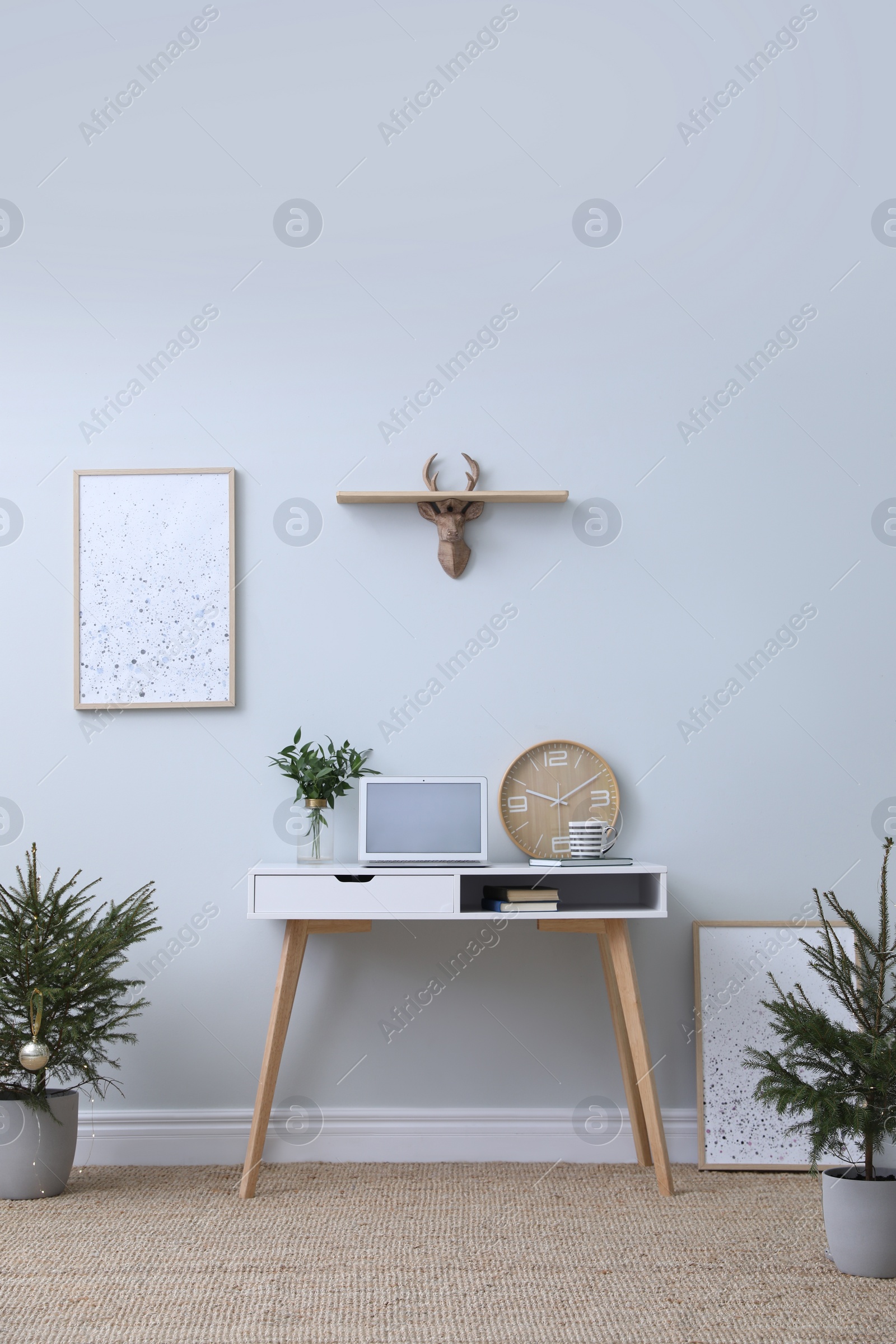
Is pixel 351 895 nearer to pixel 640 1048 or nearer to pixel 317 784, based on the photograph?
pixel 317 784

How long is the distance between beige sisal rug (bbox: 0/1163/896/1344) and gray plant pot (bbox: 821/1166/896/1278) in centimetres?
4

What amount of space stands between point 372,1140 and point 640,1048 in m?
0.83

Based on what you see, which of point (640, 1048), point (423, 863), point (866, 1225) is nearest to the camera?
point (866, 1225)

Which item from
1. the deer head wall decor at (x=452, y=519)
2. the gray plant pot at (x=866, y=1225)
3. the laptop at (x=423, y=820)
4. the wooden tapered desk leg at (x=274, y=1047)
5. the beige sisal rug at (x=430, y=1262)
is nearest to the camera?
the beige sisal rug at (x=430, y=1262)

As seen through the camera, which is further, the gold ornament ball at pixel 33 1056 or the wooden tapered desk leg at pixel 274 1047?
the wooden tapered desk leg at pixel 274 1047

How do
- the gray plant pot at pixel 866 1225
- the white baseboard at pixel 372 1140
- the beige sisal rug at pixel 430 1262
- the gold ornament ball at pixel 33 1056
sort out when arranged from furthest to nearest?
the white baseboard at pixel 372 1140
the gold ornament ball at pixel 33 1056
the gray plant pot at pixel 866 1225
the beige sisal rug at pixel 430 1262

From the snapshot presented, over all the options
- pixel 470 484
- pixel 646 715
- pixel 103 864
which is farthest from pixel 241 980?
pixel 470 484

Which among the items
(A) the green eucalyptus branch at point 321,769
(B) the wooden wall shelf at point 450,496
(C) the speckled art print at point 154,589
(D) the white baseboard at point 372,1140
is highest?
(B) the wooden wall shelf at point 450,496

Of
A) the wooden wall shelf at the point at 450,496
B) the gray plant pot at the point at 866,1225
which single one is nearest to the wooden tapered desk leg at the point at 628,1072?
the gray plant pot at the point at 866,1225

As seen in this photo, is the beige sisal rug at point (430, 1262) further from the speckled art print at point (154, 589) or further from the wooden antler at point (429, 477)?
the wooden antler at point (429, 477)

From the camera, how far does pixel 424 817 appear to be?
8.99 ft

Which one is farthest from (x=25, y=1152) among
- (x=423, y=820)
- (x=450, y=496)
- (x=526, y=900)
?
(x=450, y=496)

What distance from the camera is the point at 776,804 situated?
9.76 ft

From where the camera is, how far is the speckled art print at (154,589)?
2.97m
